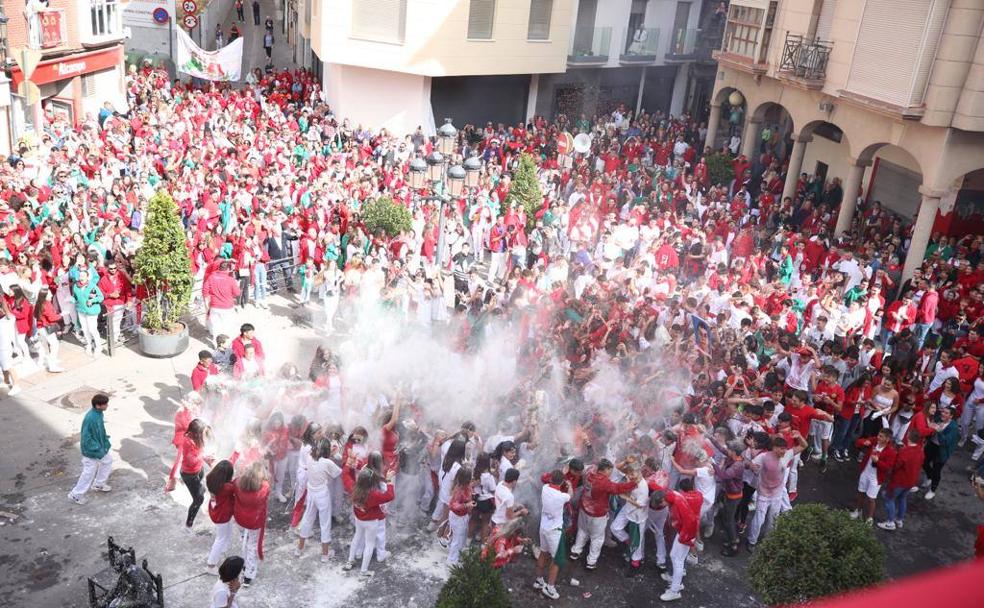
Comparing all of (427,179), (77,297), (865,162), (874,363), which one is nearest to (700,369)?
(874,363)

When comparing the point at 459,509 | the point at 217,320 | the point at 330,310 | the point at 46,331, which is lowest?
the point at 330,310

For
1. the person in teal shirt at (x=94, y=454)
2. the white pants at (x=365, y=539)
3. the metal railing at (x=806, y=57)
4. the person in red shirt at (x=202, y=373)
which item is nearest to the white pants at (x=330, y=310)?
the person in red shirt at (x=202, y=373)

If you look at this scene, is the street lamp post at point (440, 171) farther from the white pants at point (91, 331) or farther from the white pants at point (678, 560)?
the white pants at point (678, 560)

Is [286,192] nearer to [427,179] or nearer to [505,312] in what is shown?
[427,179]

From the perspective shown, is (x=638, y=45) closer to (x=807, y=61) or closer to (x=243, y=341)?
(x=807, y=61)

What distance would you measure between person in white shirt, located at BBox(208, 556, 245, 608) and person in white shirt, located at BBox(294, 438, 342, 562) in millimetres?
1554

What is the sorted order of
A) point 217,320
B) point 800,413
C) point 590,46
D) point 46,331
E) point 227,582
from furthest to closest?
1. point 590,46
2. point 217,320
3. point 46,331
4. point 800,413
5. point 227,582

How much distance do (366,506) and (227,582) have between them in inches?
65.9

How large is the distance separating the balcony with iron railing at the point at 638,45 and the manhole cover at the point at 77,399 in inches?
1033

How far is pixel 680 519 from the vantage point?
8.83m

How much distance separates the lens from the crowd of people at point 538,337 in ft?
30.3

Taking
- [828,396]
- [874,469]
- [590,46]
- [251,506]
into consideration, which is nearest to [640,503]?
[874,469]

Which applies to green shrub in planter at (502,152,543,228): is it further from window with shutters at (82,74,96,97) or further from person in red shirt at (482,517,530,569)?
window with shutters at (82,74,96,97)

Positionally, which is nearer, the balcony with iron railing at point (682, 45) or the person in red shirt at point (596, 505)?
the person in red shirt at point (596, 505)
